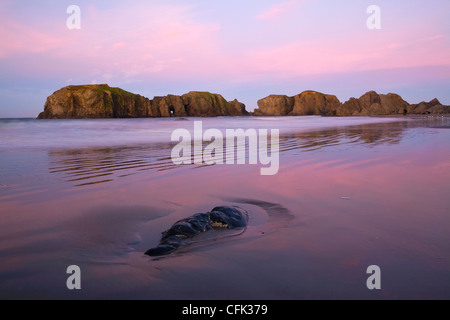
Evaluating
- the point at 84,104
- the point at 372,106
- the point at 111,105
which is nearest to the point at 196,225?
the point at 372,106

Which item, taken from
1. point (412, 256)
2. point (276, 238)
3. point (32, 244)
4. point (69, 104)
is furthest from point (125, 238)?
point (69, 104)

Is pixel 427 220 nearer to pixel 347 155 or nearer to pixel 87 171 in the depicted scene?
pixel 347 155

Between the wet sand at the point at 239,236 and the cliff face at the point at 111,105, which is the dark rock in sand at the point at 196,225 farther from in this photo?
the cliff face at the point at 111,105

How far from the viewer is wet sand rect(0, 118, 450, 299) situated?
8.71 feet

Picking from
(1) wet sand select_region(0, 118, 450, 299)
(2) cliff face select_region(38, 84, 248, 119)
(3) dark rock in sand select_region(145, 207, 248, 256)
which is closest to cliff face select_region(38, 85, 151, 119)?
(2) cliff face select_region(38, 84, 248, 119)

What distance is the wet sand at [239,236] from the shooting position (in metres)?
2.66

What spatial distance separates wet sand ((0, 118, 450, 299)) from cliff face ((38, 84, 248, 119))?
129 meters

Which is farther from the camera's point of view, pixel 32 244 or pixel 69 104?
pixel 69 104

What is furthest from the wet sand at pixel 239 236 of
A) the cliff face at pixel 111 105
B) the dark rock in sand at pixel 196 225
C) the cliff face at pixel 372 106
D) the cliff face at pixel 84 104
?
the cliff face at pixel 111 105

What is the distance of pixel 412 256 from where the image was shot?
311cm
